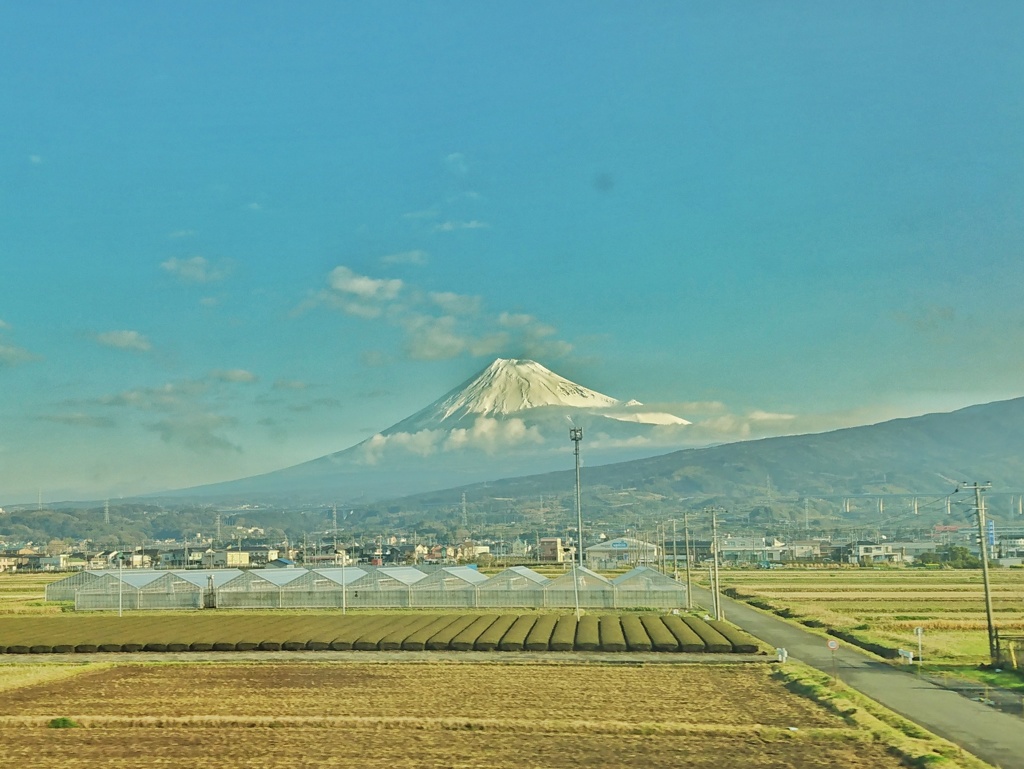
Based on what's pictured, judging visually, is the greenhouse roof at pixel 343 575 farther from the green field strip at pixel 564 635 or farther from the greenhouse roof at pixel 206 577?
the green field strip at pixel 564 635

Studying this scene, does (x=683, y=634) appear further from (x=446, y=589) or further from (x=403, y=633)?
(x=446, y=589)

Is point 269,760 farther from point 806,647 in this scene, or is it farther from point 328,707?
point 806,647

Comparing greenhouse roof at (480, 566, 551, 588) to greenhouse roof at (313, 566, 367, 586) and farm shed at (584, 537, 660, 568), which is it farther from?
farm shed at (584, 537, 660, 568)

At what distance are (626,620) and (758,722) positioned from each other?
1156 inches

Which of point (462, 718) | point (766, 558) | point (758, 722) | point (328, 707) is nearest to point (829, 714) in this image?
point (758, 722)

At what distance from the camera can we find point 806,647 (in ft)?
153

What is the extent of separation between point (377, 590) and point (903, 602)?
39588 mm

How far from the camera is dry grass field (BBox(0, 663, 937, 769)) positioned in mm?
24938

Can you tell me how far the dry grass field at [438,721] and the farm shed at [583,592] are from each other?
32.3 metres

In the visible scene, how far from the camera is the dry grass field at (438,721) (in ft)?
81.8

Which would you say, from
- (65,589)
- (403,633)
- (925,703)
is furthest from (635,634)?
(65,589)

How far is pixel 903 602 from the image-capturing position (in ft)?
249

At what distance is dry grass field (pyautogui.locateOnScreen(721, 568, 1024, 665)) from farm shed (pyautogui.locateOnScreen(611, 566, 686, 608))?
697 cm

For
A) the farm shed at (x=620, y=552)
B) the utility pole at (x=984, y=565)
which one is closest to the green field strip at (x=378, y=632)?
the utility pole at (x=984, y=565)
